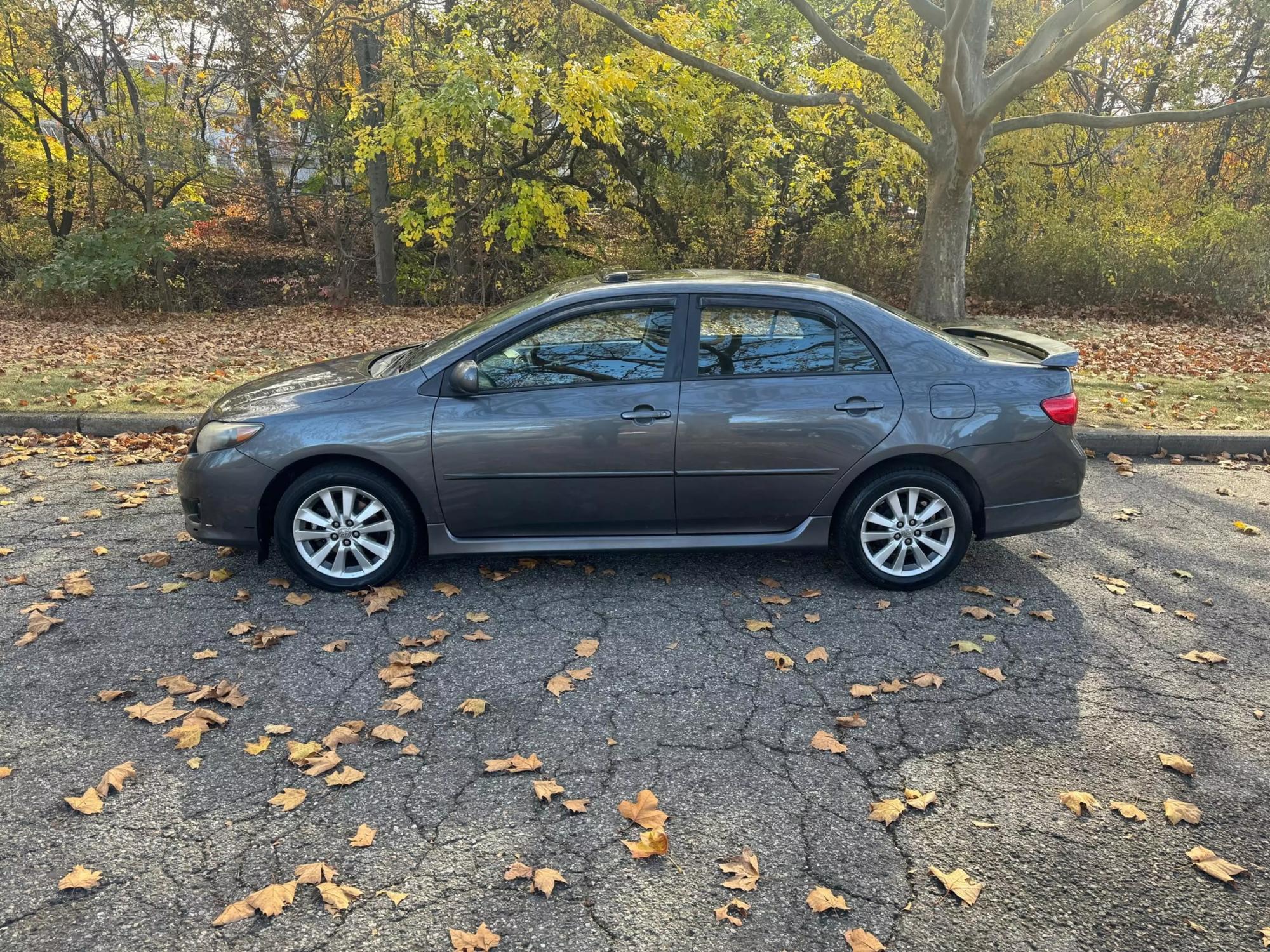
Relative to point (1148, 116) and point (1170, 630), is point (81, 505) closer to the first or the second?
point (1170, 630)

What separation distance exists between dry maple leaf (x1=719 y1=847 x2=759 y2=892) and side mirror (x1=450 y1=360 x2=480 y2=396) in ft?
8.56

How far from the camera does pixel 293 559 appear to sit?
4.72 m

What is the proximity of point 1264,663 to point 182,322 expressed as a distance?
48.5 ft

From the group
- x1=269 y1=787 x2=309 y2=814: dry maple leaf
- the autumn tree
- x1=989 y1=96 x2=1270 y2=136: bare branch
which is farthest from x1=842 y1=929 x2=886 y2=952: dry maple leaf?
x1=989 y1=96 x2=1270 y2=136: bare branch

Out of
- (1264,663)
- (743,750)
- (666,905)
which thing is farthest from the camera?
(1264,663)

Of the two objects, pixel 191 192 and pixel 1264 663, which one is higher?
pixel 191 192

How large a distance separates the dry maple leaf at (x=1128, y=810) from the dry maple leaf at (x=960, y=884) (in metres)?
0.70

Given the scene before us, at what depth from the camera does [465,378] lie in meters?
4.59

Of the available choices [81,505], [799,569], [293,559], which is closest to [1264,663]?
[799,569]

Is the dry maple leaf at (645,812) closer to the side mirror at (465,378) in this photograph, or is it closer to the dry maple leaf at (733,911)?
the dry maple leaf at (733,911)

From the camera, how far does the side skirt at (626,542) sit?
476 cm

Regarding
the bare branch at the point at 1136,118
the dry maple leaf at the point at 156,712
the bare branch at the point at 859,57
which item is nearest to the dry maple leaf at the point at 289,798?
the dry maple leaf at the point at 156,712

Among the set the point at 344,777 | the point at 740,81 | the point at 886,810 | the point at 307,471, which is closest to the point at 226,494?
the point at 307,471

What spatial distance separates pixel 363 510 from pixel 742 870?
9.03ft
